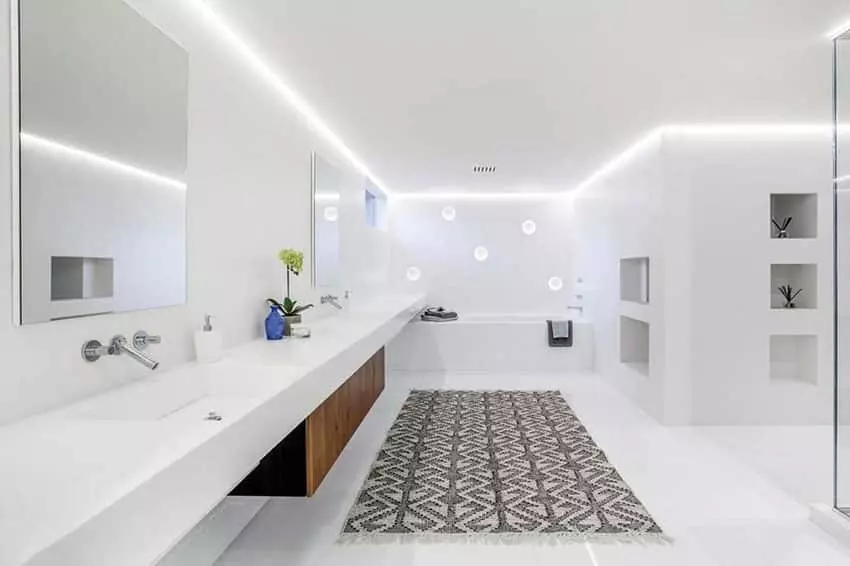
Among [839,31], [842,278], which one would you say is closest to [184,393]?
[842,278]

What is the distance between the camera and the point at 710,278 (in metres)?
4.29

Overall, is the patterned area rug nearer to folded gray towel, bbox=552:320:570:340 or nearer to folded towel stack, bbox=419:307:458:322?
folded gray towel, bbox=552:320:570:340

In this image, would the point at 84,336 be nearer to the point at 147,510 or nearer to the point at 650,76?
the point at 147,510

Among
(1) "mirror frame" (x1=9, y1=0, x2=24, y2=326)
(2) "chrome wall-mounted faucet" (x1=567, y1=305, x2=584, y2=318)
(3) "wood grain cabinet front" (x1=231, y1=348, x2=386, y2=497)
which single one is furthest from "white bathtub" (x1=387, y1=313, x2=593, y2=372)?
(1) "mirror frame" (x1=9, y1=0, x2=24, y2=326)

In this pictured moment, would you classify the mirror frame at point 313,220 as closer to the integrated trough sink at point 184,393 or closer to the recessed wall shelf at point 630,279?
the integrated trough sink at point 184,393

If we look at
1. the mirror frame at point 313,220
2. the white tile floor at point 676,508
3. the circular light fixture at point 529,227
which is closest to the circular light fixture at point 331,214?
the mirror frame at point 313,220

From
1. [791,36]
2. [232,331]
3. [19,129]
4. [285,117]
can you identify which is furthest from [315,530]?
[791,36]

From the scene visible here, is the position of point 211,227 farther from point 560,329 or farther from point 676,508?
point 560,329

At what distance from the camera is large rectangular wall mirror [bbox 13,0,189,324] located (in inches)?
54.6

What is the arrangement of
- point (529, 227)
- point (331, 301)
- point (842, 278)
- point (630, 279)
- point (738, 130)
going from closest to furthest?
1. point (842, 278)
2. point (331, 301)
3. point (738, 130)
4. point (630, 279)
5. point (529, 227)

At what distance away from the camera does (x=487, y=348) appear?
6.69m

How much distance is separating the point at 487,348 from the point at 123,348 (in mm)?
5345

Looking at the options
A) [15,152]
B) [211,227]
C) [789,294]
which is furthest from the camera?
[789,294]

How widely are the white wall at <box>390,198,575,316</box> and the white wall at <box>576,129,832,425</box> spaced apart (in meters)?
3.06
